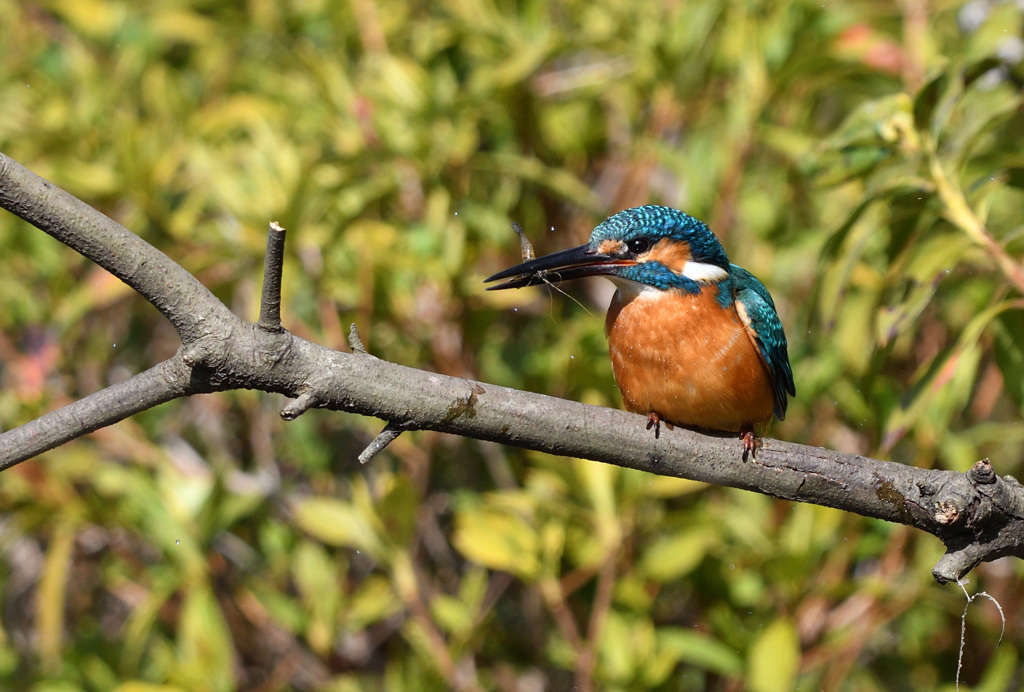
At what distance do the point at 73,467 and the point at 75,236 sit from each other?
1729 mm

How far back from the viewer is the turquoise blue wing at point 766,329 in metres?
2.35

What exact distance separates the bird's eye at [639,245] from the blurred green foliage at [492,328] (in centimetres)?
37

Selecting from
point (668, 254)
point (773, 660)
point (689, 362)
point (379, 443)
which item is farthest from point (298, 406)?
point (773, 660)

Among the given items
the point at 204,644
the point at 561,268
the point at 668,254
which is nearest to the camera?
the point at 561,268

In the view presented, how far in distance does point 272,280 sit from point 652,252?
1163 millimetres

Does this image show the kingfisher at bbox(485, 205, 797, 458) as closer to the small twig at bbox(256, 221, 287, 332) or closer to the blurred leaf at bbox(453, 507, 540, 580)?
the blurred leaf at bbox(453, 507, 540, 580)

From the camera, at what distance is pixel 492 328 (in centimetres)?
311

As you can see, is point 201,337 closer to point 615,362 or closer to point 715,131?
point 615,362

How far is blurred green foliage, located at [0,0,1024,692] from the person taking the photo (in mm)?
2424

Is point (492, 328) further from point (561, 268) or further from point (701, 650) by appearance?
point (701, 650)

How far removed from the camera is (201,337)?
1.36 m

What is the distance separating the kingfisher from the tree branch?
45 centimetres

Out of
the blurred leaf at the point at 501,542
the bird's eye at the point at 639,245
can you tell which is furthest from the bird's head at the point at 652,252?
the blurred leaf at the point at 501,542

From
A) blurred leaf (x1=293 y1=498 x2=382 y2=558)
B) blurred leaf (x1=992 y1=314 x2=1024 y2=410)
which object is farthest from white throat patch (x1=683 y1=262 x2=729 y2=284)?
blurred leaf (x1=293 y1=498 x2=382 y2=558)
